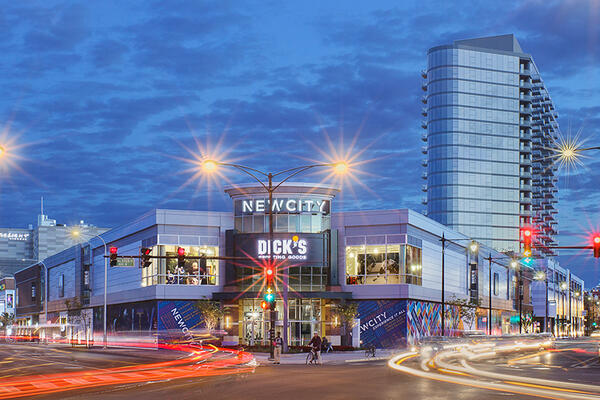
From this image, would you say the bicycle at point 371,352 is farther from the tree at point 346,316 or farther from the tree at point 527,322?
the tree at point 527,322

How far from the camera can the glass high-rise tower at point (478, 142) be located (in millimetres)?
190125

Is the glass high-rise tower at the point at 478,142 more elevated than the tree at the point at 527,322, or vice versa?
the glass high-rise tower at the point at 478,142

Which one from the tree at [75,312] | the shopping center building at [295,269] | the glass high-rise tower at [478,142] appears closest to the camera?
the shopping center building at [295,269]

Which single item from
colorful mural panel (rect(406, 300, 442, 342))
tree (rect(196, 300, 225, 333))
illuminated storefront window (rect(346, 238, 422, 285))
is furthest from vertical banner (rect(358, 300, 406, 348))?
tree (rect(196, 300, 225, 333))

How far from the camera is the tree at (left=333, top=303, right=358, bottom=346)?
223ft

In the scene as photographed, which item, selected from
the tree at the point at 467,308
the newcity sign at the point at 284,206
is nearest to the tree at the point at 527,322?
the tree at the point at 467,308

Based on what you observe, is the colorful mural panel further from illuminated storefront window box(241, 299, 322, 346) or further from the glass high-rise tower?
the glass high-rise tower

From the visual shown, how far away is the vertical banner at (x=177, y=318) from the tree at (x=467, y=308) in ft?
92.0

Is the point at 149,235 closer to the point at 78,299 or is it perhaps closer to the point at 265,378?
the point at 78,299

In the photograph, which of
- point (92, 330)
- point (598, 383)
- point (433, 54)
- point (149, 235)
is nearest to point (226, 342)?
point (149, 235)

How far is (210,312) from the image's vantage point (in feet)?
228

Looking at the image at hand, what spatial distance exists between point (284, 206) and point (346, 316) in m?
11.4

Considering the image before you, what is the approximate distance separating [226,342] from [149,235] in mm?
13312

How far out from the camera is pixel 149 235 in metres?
75.2
